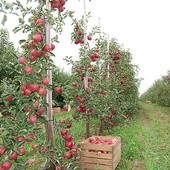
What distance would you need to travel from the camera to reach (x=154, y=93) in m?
22.9

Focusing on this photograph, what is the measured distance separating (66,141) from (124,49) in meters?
8.88

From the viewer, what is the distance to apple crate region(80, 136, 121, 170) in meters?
5.18

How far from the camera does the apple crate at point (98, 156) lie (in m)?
5.18

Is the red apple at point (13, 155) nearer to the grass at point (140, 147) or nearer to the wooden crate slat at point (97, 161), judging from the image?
the wooden crate slat at point (97, 161)

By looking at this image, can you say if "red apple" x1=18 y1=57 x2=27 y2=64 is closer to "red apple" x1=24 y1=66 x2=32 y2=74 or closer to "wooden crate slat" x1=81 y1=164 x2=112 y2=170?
"red apple" x1=24 y1=66 x2=32 y2=74

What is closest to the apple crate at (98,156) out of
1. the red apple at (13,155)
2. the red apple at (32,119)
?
the red apple at (32,119)

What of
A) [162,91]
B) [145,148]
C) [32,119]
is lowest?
[145,148]

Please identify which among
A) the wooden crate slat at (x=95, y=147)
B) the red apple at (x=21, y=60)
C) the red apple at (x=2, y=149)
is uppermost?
the red apple at (x=21, y=60)

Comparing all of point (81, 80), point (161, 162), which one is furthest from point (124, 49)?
point (161, 162)

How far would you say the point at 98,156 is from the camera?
17.1 feet

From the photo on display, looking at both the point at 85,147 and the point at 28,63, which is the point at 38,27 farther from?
the point at 85,147

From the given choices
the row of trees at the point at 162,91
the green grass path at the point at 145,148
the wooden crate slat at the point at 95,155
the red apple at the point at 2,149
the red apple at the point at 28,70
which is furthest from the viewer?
the row of trees at the point at 162,91

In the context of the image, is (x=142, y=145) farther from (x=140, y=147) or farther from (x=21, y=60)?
(x=21, y=60)

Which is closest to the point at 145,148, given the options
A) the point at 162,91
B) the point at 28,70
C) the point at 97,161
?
the point at 97,161
